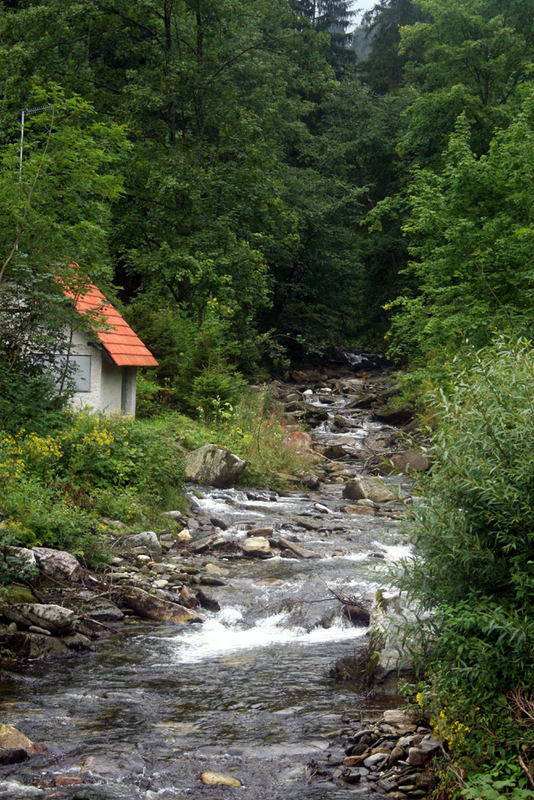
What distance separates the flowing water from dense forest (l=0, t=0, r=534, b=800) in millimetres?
1233

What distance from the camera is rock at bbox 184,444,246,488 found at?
18.8m

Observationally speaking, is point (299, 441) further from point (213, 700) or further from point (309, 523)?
point (213, 700)

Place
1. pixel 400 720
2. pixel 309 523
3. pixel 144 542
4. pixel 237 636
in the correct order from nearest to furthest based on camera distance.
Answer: pixel 400 720 → pixel 237 636 → pixel 144 542 → pixel 309 523

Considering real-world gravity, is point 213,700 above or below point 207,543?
below

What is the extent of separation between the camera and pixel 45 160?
1520 cm

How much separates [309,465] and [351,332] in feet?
72.2

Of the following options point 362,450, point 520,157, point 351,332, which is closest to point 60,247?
point 520,157

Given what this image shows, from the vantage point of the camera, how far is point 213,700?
7902 mm

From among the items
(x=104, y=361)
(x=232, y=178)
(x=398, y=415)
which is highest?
(x=232, y=178)

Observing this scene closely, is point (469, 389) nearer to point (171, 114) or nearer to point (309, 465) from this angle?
point (309, 465)

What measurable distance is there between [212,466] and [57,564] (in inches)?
343

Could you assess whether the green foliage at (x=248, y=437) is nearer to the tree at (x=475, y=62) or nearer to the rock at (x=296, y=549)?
the rock at (x=296, y=549)

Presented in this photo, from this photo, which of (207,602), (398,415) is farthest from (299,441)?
(207,602)

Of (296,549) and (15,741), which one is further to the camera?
(296,549)
